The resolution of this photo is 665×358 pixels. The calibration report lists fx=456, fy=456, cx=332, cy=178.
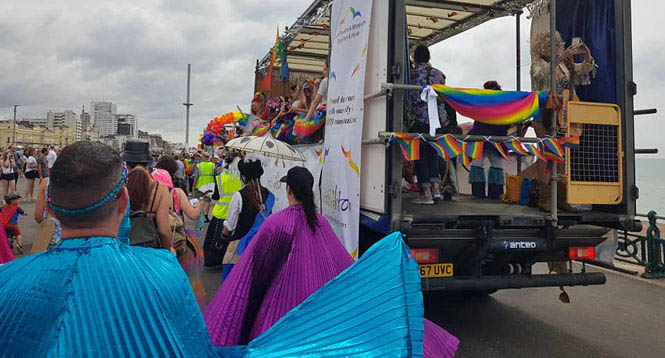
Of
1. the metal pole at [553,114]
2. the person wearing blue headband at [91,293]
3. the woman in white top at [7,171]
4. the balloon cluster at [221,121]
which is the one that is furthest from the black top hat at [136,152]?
the woman in white top at [7,171]

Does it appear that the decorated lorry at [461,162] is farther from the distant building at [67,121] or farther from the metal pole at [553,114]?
the distant building at [67,121]

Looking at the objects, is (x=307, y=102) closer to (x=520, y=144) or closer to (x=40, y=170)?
(x=520, y=144)

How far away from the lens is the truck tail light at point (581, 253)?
14.2 feet

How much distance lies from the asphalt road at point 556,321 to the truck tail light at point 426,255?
99 cm

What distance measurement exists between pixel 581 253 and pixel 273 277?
304 cm

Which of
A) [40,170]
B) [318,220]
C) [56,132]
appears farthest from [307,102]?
[56,132]

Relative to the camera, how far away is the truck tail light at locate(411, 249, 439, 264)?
3.91 m

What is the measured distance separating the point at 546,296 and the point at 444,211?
2.91 metres

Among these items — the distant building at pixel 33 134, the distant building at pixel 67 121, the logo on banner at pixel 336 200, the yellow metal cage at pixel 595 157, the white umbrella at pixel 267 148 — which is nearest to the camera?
the yellow metal cage at pixel 595 157

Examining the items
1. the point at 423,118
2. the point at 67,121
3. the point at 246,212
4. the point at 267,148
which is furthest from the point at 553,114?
the point at 67,121

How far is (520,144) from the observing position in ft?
13.1

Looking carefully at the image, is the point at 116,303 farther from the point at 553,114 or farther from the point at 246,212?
the point at 553,114

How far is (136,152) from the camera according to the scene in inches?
141

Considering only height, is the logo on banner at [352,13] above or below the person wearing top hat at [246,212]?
above
